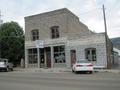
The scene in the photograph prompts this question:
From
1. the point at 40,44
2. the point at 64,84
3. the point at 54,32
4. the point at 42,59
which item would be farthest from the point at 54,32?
the point at 64,84

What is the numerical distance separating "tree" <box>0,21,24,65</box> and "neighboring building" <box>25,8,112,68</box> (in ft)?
28.0

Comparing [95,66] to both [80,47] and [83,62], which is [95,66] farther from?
[83,62]

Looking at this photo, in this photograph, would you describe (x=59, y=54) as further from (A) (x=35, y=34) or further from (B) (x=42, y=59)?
(A) (x=35, y=34)

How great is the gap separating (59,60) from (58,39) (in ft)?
10.4

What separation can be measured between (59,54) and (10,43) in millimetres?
15038

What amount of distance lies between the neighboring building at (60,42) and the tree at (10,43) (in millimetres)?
8539

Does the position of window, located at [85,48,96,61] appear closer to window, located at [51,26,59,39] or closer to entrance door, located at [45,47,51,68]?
window, located at [51,26,59,39]

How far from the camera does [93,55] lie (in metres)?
33.6

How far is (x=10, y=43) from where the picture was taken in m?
48.7

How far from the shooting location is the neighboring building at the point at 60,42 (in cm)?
3303

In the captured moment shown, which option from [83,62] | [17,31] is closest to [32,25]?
[17,31]

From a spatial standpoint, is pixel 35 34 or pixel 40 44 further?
pixel 35 34

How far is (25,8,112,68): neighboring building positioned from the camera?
108 ft

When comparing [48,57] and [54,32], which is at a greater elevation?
→ [54,32]
